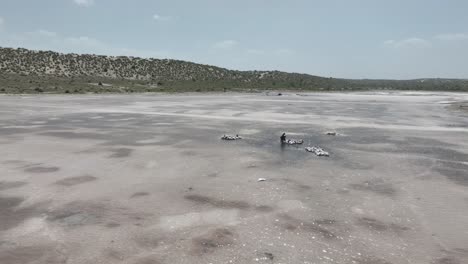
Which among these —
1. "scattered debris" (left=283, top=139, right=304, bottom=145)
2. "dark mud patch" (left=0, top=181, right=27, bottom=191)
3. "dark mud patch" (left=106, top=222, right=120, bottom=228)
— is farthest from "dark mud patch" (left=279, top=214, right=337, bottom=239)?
"scattered debris" (left=283, top=139, right=304, bottom=145)

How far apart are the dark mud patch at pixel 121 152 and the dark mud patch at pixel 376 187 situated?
768cm

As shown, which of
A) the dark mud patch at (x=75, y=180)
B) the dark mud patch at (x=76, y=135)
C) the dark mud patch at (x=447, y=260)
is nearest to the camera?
the dark mud patch at (x=447, y=260)

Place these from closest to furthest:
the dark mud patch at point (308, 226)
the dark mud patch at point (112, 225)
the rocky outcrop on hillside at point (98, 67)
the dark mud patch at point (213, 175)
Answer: the dark mud patch at point (308, 226)
the dark mud patch at point (112, 225)
the dark mud patch at point (213, 175)
the rocky outcrop on hillside at point (98, 67)

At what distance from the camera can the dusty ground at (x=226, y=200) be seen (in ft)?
24.5

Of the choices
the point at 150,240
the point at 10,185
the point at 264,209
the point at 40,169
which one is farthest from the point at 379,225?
the point at 40,169

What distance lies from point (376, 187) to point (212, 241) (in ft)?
18.9

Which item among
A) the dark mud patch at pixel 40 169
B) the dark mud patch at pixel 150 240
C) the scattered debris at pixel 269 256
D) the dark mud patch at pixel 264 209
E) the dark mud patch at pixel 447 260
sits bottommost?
the dark mud patch at pixel 447 260

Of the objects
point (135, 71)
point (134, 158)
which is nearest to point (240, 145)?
point (134, 158)

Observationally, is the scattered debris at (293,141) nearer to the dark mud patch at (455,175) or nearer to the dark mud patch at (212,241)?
the dark mud patch at (455,175)

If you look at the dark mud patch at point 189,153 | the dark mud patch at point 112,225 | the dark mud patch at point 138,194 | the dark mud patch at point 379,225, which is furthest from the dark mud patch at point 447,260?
the dark mud patch at point 189,153

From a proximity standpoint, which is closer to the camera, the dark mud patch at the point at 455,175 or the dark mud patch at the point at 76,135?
the dark mud patch at the point at 455,175

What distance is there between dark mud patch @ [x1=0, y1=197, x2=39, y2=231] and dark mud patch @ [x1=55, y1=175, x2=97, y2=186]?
150cm

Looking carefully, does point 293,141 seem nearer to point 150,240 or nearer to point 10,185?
point 10,185

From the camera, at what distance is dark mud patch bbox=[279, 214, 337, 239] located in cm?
833
